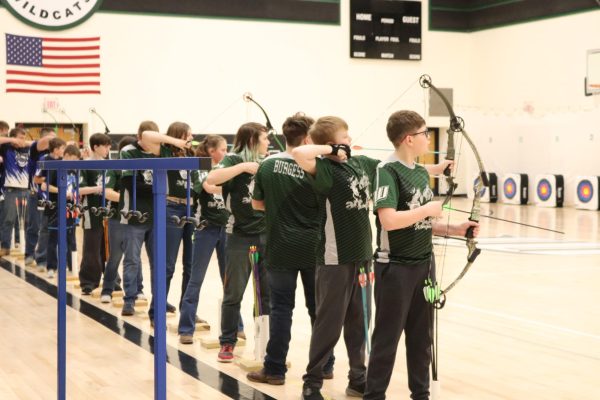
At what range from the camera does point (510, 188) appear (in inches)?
763

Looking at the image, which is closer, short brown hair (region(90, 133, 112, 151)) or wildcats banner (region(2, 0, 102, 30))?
short brown hair (region(90, 133, 112, 151))

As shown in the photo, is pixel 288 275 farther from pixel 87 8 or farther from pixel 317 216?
pixel 87 8

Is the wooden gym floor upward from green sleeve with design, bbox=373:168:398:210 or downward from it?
downward

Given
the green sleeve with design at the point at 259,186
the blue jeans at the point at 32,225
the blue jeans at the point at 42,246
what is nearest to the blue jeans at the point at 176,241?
the green sleeve with design at the point at 259,186

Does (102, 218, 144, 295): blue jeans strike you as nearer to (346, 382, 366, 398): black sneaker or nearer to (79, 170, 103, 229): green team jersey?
(79, 170, 103, 229): green team jersey

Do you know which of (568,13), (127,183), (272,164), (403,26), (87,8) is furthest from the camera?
(403,26)

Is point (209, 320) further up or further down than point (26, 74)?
further down

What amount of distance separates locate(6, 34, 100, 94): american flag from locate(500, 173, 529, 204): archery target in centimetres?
913

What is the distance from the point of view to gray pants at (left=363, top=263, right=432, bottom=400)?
12.1 feet

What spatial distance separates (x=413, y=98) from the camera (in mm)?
20703

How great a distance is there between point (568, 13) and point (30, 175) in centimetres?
1265

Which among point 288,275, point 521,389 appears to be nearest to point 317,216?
point 288,275

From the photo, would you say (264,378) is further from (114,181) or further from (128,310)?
(114,181)

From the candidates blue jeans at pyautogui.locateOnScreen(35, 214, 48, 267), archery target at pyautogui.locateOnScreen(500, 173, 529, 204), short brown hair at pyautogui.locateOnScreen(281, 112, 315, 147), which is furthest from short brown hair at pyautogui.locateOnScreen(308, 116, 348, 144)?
archery target at pyautogui.locateOnScreen(500, 173, 529, 204)
